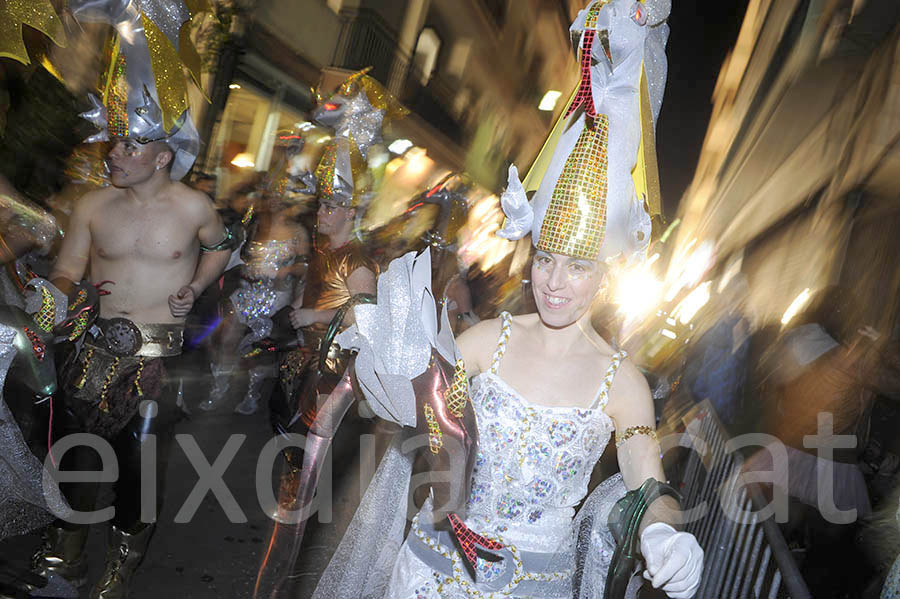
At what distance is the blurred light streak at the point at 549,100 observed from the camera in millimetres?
32331

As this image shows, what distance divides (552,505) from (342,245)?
2.56 meters

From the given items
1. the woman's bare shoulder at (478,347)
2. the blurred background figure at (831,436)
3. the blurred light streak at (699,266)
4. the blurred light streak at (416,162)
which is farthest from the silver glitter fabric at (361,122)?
the blurred light streak at (416,162)

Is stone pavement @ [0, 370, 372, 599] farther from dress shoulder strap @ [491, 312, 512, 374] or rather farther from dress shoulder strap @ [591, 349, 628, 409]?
dress shoulder strap @ [591, 349, 628, 409]

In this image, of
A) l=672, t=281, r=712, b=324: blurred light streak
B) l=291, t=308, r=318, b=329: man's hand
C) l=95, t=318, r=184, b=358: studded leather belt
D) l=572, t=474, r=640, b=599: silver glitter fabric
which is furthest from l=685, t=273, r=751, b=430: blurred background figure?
l=95, t=318, r=184, b=358: studded leather belt

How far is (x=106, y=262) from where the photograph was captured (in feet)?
12.0

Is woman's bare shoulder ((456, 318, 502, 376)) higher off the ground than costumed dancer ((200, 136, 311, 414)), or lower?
higher

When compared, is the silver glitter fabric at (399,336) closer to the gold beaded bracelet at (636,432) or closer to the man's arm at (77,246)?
the gold beaded bracelet at (636,432)

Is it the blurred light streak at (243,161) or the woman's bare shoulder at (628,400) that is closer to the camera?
the woman's bare shoulder at (628,400)

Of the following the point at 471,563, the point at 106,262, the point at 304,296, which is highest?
the point at 471,563

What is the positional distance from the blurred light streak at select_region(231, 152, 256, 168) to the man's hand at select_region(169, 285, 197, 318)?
36.2 ft

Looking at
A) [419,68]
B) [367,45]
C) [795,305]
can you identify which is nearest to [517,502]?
[795,305]

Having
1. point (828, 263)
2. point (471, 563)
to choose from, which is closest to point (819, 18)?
point (828, 263)

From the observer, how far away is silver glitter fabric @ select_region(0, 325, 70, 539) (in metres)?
2.98

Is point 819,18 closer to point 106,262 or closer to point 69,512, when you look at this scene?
point 106,262
